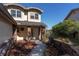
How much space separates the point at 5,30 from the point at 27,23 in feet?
1.35

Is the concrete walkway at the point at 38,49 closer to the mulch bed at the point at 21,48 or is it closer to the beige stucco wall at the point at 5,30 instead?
the mulch bed at the point at 21,48

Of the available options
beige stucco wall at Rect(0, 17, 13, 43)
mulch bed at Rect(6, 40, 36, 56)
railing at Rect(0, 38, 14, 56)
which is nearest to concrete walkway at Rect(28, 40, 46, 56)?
mulch bed at Rect(6, 40, 36, 56)

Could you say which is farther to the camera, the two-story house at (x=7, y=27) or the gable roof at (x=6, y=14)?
the two-story house at (x=7, y=27)

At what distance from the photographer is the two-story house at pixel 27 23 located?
12.0 feet

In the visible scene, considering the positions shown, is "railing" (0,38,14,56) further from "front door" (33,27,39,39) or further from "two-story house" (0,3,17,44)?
"front door" (33,27,39,39)

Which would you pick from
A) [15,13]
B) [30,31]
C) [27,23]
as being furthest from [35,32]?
[15,13]

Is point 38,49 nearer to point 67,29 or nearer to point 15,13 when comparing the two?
point 67,29

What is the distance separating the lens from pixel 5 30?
3686 mm

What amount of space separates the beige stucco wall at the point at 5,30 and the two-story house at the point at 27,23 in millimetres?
163

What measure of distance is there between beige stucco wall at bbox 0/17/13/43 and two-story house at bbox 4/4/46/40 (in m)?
0.16

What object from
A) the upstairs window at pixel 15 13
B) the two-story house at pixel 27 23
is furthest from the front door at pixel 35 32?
the upstairs window at pixel 15 13

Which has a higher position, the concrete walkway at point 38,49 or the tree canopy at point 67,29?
the tree canopy at point 67,29

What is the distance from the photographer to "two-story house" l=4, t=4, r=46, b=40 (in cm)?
365

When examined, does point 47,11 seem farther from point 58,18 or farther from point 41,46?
point 41,46
